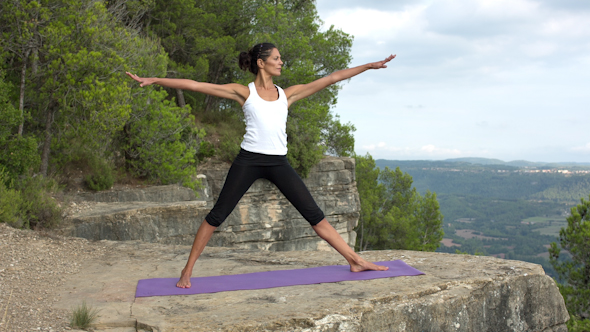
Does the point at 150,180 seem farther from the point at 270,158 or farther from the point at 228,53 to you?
the point at 270,158

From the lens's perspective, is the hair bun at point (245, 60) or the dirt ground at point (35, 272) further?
the hair bun at point (245, 60)

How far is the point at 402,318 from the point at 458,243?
381 feet

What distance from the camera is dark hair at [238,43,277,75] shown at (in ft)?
13.5

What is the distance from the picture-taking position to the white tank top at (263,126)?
12.8ft

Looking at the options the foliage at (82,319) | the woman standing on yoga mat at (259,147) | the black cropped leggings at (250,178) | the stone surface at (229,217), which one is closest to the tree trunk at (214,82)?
the stone surface at (229,217)

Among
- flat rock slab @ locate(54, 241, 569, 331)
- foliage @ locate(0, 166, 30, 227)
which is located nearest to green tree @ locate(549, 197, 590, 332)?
flat rock slab @ locate(54, 241, 569, 331)

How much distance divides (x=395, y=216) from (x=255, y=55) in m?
37.3

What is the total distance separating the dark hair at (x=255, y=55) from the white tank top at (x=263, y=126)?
0.40 meters

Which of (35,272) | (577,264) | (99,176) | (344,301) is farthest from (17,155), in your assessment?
(577,264)

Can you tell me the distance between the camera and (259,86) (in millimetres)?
4129

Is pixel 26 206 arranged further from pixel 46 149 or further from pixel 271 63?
pixel 271 63

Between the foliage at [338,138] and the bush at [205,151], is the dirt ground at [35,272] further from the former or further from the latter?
the foliage at [338,138]

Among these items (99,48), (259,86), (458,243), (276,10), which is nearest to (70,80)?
(99,48)

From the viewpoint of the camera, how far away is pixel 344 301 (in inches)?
140
